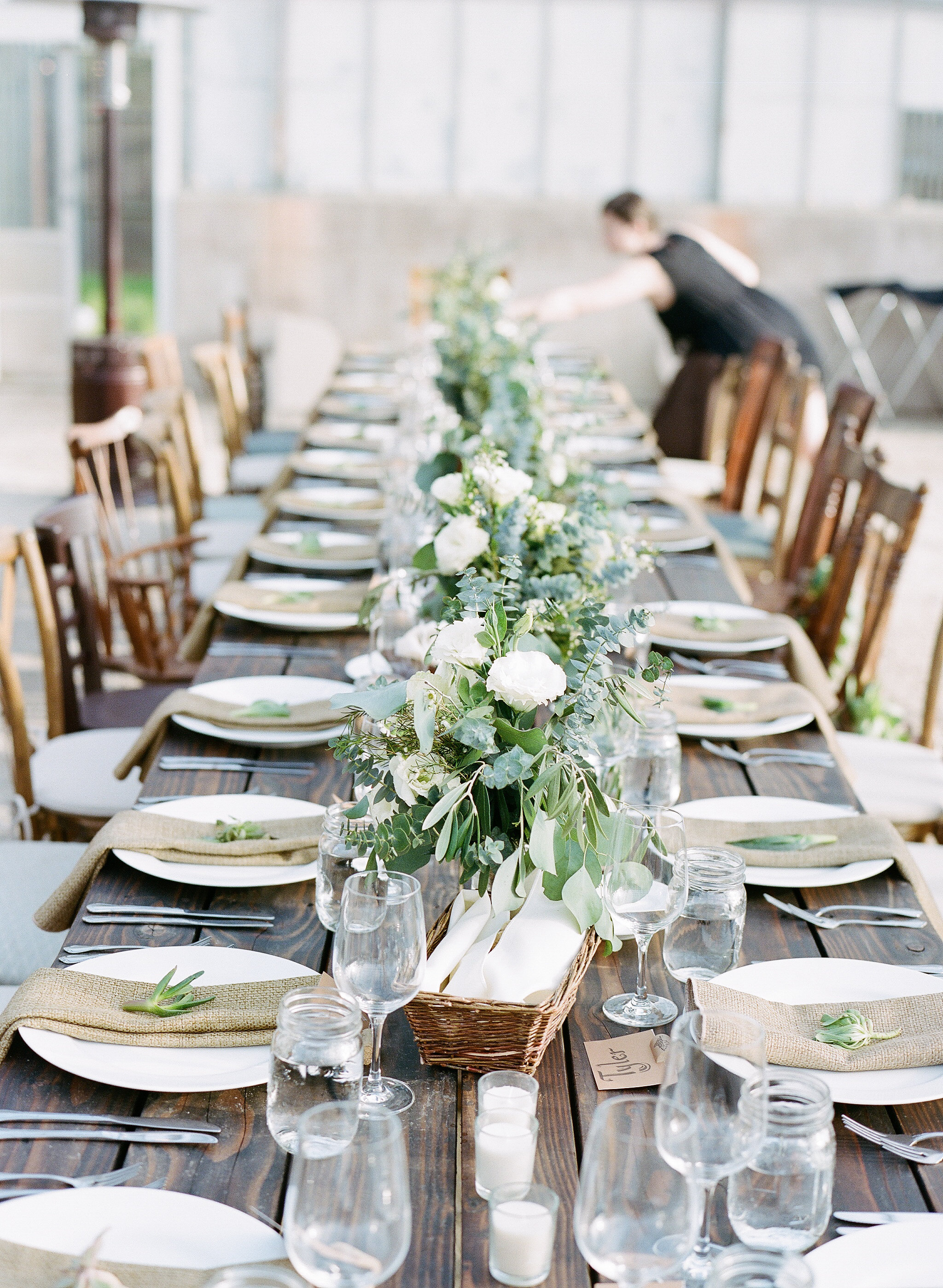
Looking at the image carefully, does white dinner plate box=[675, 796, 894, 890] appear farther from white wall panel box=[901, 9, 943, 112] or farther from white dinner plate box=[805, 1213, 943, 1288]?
white wall panel box=[901, 9, 943, 112]

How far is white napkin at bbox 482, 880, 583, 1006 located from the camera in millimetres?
1283

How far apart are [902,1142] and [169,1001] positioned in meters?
0.65

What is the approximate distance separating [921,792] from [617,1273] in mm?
1909

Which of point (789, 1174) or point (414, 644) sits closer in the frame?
point (789, 1174)

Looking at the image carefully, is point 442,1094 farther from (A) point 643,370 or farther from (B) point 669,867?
(A) point 643,370

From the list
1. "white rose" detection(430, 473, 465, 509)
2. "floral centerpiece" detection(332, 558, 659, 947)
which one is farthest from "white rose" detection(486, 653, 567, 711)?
"white rose" detection(430, 473, 465, 509)

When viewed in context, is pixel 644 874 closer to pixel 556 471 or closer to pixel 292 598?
pixel 556 471

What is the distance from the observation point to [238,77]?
34.6ft

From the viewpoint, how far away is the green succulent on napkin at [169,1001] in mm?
1327

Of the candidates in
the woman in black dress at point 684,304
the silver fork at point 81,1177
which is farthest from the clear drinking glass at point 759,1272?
the woman in black dress at point 684,304

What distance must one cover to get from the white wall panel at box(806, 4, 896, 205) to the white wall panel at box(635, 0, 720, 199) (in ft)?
2.51

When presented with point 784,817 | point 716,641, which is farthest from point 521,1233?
point 716,641

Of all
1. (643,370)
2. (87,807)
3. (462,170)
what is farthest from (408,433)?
(462,170)

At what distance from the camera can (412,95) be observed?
1070cm
